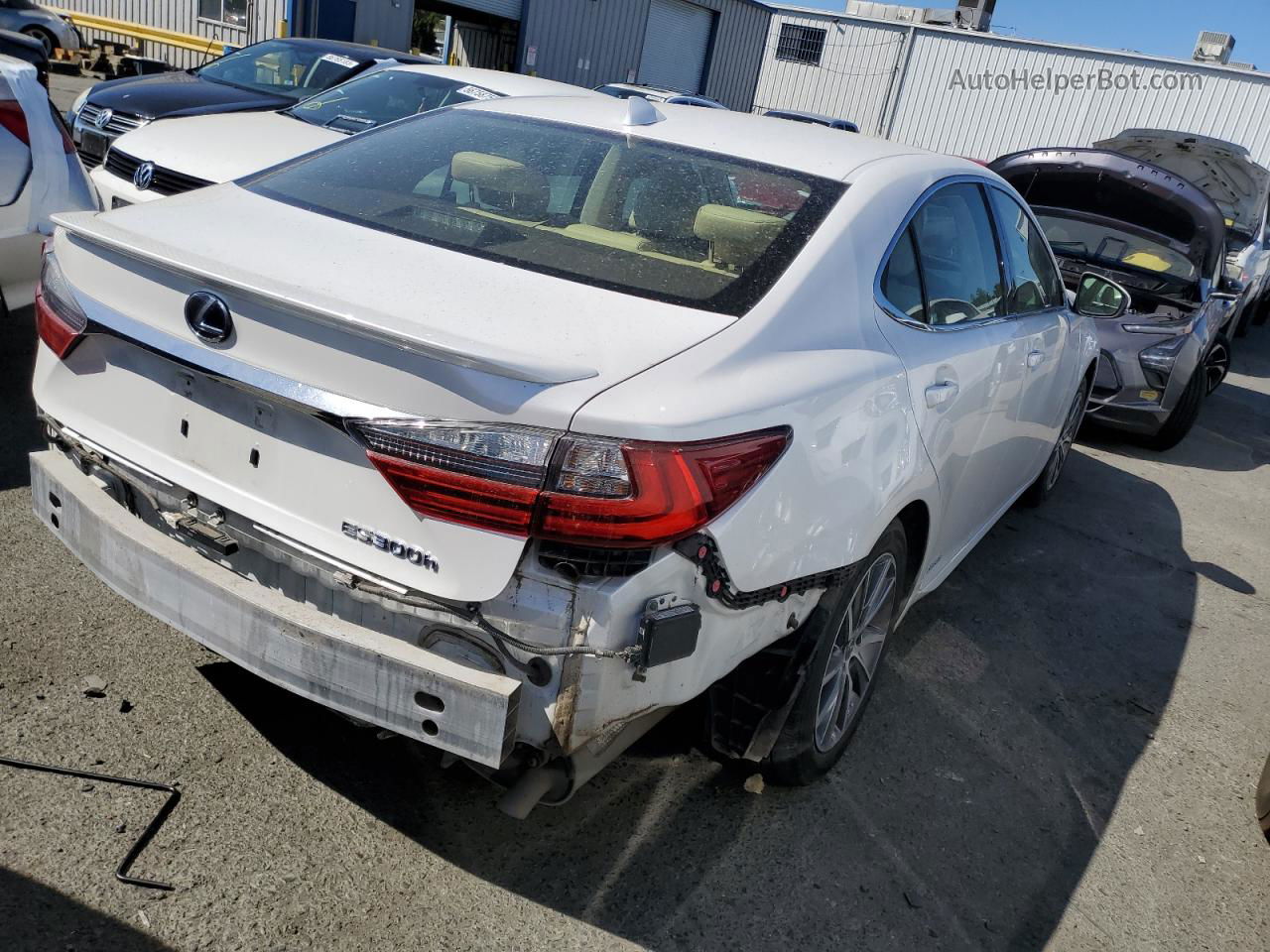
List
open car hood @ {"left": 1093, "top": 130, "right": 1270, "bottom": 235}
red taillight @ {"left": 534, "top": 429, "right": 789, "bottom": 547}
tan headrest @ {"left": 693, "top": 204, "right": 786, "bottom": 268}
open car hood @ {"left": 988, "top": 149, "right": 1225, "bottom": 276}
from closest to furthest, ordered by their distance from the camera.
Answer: red taillight @ {"left": 534, "top": 429, "right": 789, "bottom": 547}
tan headrest @ {"left": 693, "top": 204, "right": 786, "bottom": 268}
open car hood @ {"left": 988, "top": 149, "right": 1225, "bottom": 276}
open car hood @ {"left": 1093, "top": 130, "right": 1270, "bottom": 235}

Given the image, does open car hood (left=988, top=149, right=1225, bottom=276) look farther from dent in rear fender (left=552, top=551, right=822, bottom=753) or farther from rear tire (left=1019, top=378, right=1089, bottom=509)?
dent in rear fender (left=552, top=551, right=822, bottom=753)

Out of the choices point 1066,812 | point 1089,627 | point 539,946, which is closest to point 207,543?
point 539,946

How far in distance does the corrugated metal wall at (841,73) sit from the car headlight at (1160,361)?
1002 inches

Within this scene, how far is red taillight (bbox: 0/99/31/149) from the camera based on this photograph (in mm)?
4367

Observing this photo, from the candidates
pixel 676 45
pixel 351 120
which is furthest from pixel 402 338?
pixel 676 45

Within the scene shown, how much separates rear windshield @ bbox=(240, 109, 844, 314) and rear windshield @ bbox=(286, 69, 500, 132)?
4.09 metres

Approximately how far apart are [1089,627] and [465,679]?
325 centimetres

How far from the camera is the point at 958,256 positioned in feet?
10.9

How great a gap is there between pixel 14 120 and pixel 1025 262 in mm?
4071

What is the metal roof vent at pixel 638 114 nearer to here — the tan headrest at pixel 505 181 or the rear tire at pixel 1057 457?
the tan headrest at pixel 505 181

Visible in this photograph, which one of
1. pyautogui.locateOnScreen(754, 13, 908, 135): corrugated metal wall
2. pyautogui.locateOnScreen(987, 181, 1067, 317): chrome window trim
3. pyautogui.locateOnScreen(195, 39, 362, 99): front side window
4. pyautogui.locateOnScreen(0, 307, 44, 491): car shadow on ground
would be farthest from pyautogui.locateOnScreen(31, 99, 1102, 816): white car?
pyautogui.locateOnScreen(754, 13, 908, 135): corrugated metal wall

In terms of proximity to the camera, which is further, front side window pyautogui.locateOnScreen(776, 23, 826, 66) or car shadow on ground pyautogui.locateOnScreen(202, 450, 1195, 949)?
front side window pyautogui.locateOnScreen(776, 23, 826, 66)

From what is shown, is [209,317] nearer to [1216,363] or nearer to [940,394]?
[940,394]

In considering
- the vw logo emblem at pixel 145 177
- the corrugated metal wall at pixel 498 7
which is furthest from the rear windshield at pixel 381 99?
the corrugated metal wall at pixel 498 7
